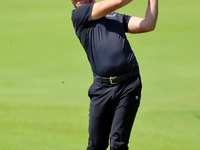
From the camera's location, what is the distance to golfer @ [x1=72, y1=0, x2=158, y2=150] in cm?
278

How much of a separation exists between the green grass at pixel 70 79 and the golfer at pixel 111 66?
104cm

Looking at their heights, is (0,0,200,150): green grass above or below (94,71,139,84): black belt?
below

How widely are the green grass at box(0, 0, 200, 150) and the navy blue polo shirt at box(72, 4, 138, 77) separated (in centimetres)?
132

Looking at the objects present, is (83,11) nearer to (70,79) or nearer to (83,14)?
(83,14)

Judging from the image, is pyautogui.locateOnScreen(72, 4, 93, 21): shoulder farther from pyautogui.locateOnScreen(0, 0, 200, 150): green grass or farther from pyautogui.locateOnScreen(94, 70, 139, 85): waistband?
pyautogui.locateOnScreen(0, 0, 200, 150): green grass

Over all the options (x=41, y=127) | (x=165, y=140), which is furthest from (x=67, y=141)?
(x=165, y=140)

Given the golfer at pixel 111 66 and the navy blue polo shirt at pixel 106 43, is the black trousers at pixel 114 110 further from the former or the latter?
the navy blue polo shirt at pixel 106 43

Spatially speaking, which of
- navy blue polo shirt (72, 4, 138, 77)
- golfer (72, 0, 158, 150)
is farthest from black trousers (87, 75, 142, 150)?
navy blue polo shirt (72, 4, 138, 77)

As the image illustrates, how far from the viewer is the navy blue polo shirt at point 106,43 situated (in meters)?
2.77

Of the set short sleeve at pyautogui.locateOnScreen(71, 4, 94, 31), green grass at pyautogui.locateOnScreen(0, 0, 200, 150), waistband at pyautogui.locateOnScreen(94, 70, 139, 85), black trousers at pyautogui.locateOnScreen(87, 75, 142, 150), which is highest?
short sleeve at pyautogui.locateOnScreen(71, 4, 94, 31)

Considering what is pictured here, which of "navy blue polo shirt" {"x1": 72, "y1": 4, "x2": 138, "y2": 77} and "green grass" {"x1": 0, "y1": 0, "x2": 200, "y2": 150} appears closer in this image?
"navy blue polo shirt" {"x1": 72, "y1": 4, "x2": 138, "y2": 77}

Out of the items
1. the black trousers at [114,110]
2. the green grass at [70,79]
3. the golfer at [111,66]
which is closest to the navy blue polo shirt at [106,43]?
the golfer at [111,66]

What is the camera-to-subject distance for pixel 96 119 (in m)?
2.91

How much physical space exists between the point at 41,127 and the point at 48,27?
12.9 ft
